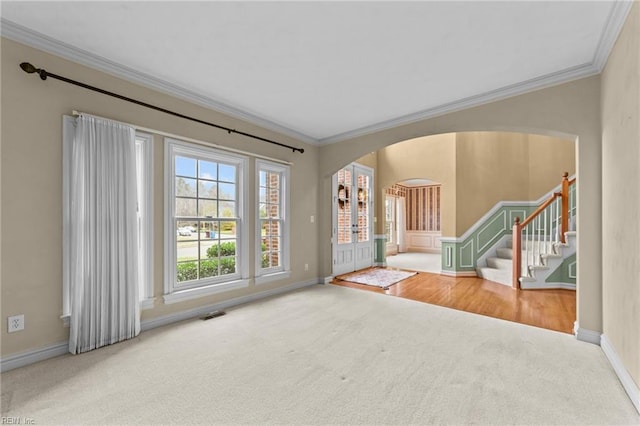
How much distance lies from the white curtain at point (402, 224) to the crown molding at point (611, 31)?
7.86 m

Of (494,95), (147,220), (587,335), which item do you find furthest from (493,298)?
(147,220)

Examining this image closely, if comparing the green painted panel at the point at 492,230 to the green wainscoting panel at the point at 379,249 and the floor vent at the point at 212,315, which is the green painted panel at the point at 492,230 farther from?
the floor vent at the point at 212,315

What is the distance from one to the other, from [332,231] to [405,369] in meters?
3.56

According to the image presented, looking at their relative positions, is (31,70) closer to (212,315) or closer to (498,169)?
(212,315)

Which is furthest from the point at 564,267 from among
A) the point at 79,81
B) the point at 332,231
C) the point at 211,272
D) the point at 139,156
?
the point at 79,81

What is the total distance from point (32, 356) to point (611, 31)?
5475mm

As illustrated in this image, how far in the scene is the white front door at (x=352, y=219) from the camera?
235 inches

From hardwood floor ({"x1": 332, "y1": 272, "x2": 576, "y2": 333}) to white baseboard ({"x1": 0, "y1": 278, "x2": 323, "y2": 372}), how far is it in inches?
51.9

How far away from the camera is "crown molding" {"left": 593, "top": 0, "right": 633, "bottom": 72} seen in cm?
197

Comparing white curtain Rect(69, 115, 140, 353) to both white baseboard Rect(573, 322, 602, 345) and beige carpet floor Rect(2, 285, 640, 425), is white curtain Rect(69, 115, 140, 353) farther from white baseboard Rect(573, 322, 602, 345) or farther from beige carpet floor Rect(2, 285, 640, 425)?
white baseboard Rect(573, 322, 602, 345)

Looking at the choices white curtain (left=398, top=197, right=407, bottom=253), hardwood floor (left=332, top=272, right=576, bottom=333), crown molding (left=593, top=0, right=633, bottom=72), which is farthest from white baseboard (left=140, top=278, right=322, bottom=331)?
white curtain (left=398, top=197, right=407, bottom=253)

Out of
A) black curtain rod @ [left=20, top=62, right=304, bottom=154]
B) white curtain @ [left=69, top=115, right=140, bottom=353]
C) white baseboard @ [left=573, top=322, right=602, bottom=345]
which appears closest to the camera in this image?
black curtain rod @ [left=20, top=62, right=304, bottom=154]

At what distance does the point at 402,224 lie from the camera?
10.5m

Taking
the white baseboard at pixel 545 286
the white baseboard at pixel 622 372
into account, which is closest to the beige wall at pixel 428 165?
the white baseboard at pixel 545 286
